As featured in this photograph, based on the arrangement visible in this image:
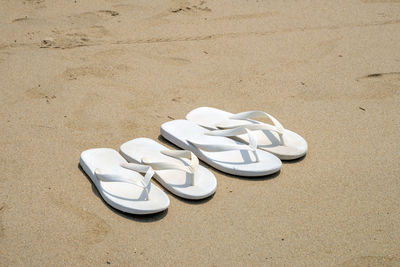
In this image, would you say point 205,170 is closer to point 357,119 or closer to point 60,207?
point 60,207

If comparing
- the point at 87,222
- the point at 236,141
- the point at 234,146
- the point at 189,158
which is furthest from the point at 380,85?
the point at 87,222

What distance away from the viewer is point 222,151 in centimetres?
217

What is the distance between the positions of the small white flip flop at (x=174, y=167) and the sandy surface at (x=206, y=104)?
0.06 metres

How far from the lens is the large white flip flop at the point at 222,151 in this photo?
2057mm

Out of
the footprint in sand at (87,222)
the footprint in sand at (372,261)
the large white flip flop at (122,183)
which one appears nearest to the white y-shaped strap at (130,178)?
the large white flip flop at (122,183)

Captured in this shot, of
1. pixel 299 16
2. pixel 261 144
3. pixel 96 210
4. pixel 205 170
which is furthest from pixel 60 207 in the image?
pixel 299 16

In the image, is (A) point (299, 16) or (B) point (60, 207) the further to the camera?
(A) point (299, 16)

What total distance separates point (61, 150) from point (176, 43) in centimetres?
131

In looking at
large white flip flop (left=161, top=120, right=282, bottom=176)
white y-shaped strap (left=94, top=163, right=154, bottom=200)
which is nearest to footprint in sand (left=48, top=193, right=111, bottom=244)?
white y-shaped strap (left=94, top=163, right=154, bottom=200)

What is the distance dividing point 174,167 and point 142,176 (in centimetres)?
16

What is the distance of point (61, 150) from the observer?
2164mm

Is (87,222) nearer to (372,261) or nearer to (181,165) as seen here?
(181,165)

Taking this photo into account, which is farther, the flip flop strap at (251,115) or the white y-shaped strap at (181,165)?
the flip flop strap at (251,115)

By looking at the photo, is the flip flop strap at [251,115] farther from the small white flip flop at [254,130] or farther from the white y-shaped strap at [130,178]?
the white y-shaped strap at [130,178]
